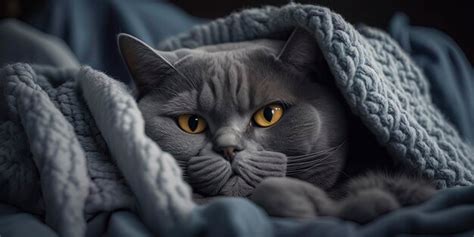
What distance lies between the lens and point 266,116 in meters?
0.80

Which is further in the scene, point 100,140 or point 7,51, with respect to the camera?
point 7,51

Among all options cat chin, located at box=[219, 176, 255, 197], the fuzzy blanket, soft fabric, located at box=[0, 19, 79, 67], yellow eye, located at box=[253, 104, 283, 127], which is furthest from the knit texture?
soft fabric, located at box=[0, 19, 79, 67]

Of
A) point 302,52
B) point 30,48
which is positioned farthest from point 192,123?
point 30,48

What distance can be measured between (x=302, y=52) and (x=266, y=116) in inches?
5.0

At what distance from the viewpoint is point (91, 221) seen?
0.71 m

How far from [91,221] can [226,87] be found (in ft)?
0.96

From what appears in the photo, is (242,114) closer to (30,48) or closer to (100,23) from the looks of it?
(30,48)

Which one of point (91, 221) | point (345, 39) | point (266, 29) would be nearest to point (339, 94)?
point (345, 39)

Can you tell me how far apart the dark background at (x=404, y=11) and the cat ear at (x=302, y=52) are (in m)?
0.16

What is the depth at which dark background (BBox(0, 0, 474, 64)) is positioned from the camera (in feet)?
3.50

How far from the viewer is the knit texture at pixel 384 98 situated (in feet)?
2.59

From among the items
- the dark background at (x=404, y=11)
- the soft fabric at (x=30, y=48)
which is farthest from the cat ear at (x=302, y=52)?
the soft fabric at (x=30, y=48)

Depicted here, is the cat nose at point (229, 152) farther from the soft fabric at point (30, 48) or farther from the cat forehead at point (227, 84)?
the soft fabric at point (30, 48)

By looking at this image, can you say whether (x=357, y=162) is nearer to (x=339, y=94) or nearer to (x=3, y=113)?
(x=339, y=94)
